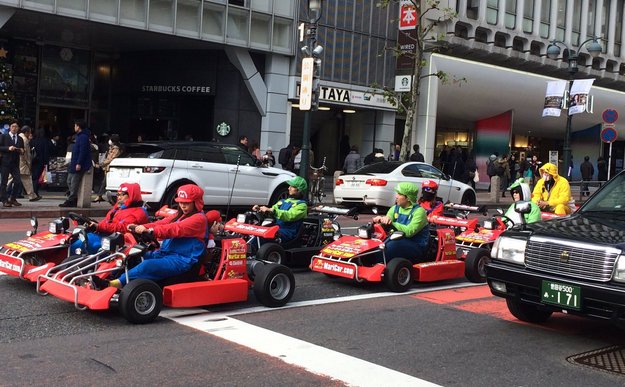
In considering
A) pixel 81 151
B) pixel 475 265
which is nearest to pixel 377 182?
pixel 81 151

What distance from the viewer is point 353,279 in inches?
348

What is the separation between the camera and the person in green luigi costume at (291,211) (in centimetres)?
959

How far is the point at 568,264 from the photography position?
241 inches

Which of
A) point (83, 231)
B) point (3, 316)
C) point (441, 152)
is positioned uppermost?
point (441, 152)

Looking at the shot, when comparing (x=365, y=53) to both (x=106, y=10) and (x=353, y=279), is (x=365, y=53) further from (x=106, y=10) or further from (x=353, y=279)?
(x=353, y=279)

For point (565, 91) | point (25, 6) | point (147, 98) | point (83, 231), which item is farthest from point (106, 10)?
point (565, 91)

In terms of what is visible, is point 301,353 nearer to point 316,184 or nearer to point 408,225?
point 408,225

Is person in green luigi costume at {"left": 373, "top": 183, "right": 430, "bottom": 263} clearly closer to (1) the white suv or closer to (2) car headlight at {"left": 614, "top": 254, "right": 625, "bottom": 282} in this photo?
(2) car headlight at {"left": 614, "top": 254, "right": 625, "bottom": 282}

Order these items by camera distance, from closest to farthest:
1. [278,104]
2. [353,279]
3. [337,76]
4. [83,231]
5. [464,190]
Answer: [83,231], [353,279], [464,190], [278,104], [337,76]

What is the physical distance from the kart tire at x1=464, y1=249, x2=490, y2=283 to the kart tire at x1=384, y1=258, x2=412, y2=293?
1232mm

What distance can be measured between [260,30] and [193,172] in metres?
11.1

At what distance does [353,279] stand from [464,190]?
12.9 meters

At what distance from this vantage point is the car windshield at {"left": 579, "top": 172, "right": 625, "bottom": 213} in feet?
23.5

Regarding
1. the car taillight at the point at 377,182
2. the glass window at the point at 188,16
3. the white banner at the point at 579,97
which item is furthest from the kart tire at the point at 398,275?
the white banner at the point at 579,97
